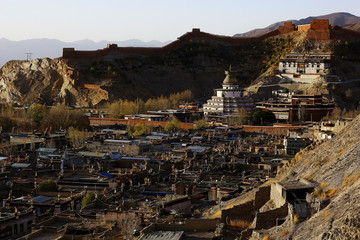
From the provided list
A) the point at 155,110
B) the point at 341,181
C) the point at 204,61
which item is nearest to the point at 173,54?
the point at 204,61

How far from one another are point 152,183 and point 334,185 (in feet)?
53.9

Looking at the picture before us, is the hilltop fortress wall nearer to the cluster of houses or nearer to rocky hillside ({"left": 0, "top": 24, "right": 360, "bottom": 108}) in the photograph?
rocky hillside ({"left": 0, "top": 24, "right": 360, "bottom": 108})

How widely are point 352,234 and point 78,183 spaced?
20.6m

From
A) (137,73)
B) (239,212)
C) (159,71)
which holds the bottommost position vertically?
(239,212)

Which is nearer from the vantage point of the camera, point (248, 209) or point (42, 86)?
point (248, 209)

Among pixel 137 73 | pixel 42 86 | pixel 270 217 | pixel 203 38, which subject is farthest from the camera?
pixel 203 38

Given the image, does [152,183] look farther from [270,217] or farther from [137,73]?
[137,73]

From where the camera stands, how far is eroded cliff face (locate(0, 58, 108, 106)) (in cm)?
8944

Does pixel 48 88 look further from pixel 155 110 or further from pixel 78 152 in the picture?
pixel 78 152

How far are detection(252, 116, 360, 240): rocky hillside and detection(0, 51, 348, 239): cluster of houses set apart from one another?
48 cm

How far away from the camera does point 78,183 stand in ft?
100

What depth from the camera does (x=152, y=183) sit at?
30.7 metres

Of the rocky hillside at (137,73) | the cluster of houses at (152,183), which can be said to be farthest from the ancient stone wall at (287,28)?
the cluster of houses at (152,183)

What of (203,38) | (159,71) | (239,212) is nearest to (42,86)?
(159,71)
